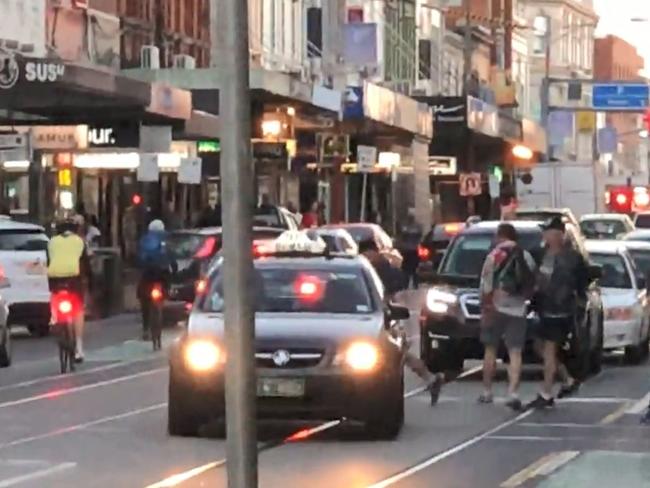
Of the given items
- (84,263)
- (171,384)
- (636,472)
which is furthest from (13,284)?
(636,472)

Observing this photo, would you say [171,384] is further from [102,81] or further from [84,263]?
[102,81]

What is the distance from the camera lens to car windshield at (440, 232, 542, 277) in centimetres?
2403

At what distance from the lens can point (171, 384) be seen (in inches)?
660

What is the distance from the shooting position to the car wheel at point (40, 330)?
3194 cm

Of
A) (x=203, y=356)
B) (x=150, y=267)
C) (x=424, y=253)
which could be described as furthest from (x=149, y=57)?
(x=203, y=356)

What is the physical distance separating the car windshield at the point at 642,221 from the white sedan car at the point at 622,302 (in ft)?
81.3

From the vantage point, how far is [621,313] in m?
26.8

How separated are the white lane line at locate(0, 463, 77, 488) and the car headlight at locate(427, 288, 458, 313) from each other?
8.86 metres

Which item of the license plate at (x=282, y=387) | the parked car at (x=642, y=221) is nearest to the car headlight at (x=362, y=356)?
the license plate at (x=282, y=387)

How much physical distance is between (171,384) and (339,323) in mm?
1453

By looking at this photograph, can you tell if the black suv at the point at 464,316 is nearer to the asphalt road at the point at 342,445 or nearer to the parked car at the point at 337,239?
the asphalt road at the point at 342,445

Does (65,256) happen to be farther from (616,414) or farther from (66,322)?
(616,414)

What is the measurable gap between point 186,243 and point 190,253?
42 centimetres

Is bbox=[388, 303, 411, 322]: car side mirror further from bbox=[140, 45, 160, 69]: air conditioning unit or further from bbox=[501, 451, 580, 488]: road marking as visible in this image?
bbox=[140, 45, 160, 69]: air conditioning unit
